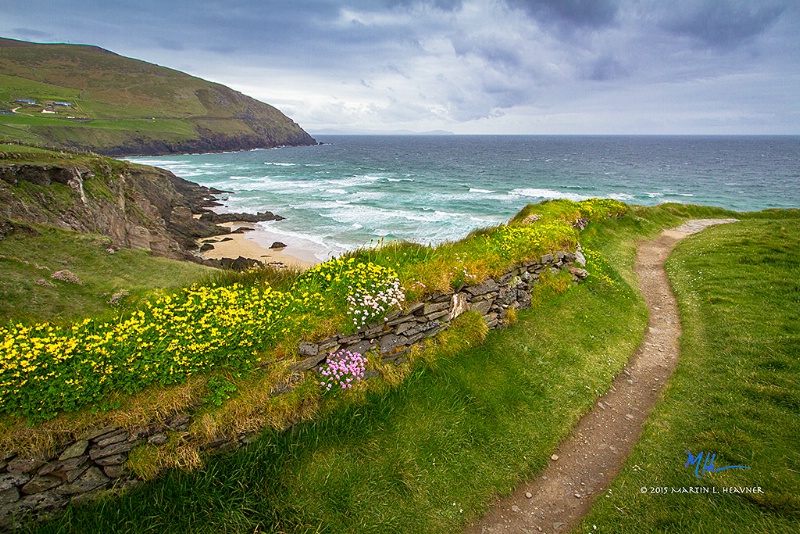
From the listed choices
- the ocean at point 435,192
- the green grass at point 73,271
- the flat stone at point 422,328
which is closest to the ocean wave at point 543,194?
the ocean at point 435,192

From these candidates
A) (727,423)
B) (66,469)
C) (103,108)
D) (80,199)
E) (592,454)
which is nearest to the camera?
(66,469)

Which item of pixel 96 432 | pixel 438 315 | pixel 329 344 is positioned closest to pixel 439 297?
pixel 438 315

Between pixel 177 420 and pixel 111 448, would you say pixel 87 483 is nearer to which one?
pixel 111 448

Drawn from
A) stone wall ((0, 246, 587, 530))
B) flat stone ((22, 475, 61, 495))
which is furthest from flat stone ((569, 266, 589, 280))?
flat stone ((22, 475, 61, 495))

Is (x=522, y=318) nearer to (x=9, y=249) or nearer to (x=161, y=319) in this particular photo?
(x=161, y=319)

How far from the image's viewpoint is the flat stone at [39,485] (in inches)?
204

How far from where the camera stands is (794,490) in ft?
20.9

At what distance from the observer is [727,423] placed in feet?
26.9

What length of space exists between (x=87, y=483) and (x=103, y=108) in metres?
190

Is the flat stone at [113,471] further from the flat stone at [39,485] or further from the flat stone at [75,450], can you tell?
the flat stone at [39,485]

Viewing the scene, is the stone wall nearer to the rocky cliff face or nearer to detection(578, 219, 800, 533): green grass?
detection(578, 219, 800, 533): green grass
